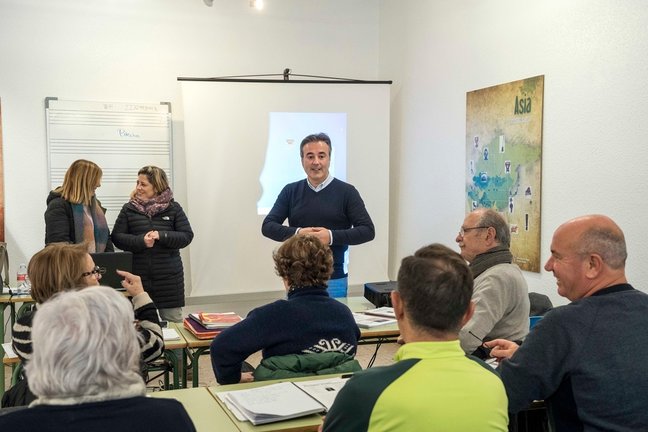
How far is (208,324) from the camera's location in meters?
3.16

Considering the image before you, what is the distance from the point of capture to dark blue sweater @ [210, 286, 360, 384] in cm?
239

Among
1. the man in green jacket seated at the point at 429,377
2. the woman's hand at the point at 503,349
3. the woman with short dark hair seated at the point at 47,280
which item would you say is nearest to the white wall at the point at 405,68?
the woman's hand at the point at 503,349

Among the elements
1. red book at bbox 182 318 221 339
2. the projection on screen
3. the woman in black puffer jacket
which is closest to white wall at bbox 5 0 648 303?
the projection on screen

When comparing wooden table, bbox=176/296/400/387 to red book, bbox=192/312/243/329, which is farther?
red book, bbox=192/312/243/329

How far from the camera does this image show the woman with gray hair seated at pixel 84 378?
129cm

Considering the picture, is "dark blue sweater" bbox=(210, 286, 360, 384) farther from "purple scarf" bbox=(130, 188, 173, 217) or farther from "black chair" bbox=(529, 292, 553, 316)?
"purple scarf" bbox=(130, 188, 173, 217)

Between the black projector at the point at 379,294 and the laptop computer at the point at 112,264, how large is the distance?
1.42m

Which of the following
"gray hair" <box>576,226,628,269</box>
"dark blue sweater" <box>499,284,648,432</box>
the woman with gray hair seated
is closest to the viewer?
the woman with gray hair seated

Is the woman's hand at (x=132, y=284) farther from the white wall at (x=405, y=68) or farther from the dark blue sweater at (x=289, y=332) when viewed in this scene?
the white wall at (x=405, y=68)

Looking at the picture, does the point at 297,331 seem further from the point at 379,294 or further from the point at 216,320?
the point at 379,294

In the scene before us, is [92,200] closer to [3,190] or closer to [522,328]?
[3,190]

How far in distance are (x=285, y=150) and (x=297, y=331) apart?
347 cm

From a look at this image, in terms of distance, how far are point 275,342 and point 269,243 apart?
3349 millimetres

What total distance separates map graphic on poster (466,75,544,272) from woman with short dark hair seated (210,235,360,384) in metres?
2.17
